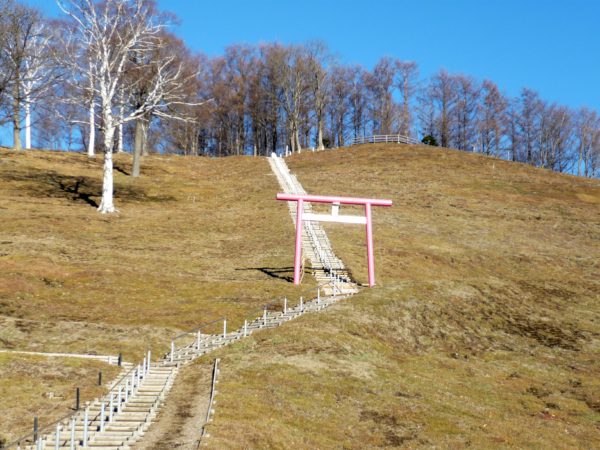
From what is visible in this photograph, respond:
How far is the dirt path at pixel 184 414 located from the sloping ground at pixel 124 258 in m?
2.61

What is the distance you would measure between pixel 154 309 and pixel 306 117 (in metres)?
69.3

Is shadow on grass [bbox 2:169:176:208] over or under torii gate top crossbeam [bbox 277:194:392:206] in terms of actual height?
over

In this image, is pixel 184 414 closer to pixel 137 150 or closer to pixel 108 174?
pixel 108 174

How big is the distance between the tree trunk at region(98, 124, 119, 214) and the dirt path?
26839 millimetres

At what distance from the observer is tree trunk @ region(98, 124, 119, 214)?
40.8 m

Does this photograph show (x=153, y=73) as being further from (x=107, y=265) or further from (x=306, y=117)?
(x=306, y=117)

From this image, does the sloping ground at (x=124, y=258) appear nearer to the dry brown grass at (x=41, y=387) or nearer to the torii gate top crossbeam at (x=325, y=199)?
the dry brown grass at (x=41, y=387)

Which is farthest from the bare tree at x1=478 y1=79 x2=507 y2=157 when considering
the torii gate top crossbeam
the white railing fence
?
the torii gate top crossbeam

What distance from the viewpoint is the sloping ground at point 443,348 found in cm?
1405

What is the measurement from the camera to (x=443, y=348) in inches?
904

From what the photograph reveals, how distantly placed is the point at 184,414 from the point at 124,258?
20454mm

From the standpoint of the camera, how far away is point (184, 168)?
219ft

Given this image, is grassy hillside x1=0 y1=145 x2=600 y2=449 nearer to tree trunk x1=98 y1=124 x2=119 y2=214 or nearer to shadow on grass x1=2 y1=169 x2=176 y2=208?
shadow on grass x1=2 y1=169 x2=176 y2=208

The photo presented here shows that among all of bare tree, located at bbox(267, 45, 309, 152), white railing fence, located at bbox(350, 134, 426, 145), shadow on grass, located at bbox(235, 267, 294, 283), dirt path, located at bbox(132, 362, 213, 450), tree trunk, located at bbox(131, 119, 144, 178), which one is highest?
bare tree, located at bbox(267, 45, 309, 152)
